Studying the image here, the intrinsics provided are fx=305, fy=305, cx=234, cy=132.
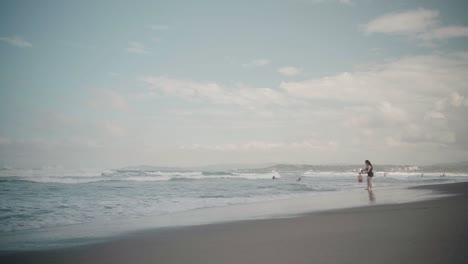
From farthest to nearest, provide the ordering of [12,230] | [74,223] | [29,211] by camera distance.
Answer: [29,211]
[74,223]
[12,230]

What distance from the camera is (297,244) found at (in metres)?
5.88

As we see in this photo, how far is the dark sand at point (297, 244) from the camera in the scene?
484cm

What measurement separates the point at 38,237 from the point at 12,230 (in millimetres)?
2016

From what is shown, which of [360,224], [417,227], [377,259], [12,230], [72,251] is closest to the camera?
[377,259]

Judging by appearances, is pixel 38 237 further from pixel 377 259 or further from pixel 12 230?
pixel 377 259

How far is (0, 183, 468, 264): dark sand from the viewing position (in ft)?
15.9

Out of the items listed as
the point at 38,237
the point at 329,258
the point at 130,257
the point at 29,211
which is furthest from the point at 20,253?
the point at 29,211

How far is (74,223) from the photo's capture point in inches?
404

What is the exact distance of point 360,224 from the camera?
7.58 metres

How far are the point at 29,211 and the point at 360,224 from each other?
41.8 ft

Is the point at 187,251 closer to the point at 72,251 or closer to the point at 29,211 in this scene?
the point at 72,251

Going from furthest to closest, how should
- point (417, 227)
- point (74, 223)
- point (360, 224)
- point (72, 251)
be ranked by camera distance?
point (74, 223), point (360, 224), point (417, 227), point (72, 251)

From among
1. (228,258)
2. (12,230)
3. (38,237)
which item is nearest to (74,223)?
(12,230)

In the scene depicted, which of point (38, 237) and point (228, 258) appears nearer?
point (228, 258)
